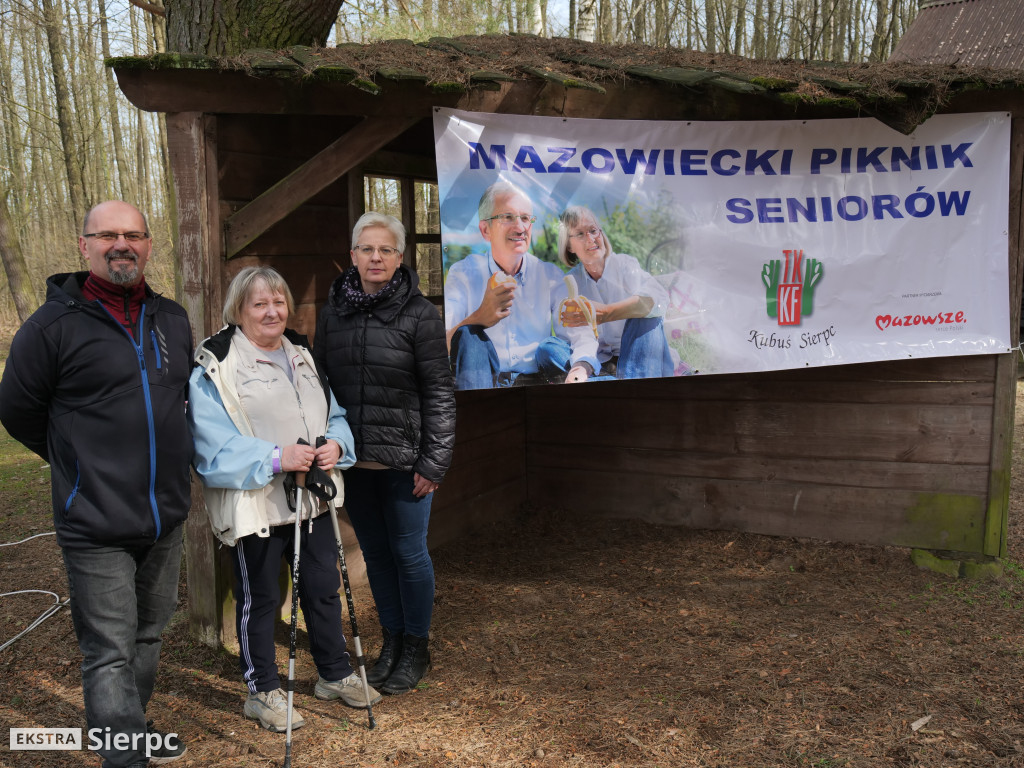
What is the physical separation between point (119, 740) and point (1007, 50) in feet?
44.7

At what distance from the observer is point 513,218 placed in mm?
4180

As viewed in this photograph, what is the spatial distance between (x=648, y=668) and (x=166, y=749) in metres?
2.10

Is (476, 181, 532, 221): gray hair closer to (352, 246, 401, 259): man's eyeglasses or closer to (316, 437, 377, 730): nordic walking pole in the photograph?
(352, 246, 401, 259): man's eyeglasses

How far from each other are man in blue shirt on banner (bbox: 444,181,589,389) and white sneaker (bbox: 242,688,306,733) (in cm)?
162

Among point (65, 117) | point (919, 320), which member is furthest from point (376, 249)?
point (65, 117)

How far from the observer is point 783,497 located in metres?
5.68

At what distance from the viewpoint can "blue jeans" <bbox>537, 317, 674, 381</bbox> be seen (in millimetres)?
4441

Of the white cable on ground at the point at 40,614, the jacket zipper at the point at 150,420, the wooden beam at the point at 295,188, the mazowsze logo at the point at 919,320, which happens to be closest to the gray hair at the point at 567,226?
the wooden beam at the point at 295,188

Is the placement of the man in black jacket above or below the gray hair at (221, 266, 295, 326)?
below

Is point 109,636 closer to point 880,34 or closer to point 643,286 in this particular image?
point 643,286

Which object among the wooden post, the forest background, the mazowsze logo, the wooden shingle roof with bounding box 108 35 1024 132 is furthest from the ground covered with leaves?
the forest background

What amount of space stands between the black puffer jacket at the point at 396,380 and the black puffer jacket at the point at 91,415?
0.80 m

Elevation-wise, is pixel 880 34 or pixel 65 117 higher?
pixel 880 34

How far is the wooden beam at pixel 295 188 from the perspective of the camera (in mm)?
3893
